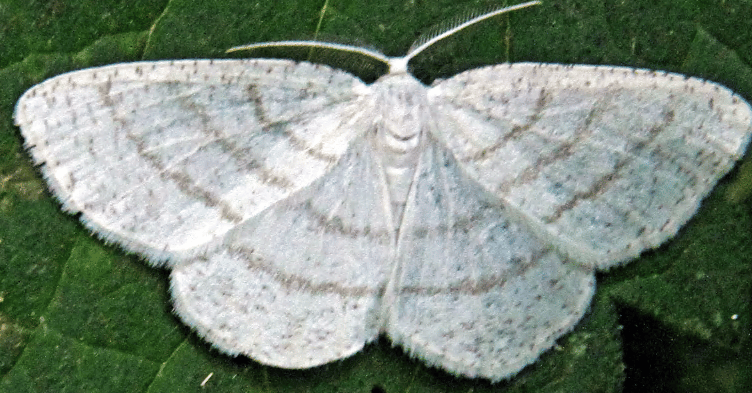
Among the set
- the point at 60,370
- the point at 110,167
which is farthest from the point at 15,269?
the point at 110,167

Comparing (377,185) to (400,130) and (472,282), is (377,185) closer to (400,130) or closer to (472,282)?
(400,130)

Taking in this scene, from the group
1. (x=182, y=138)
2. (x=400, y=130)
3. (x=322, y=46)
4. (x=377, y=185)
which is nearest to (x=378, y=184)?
(x=377, y=185)

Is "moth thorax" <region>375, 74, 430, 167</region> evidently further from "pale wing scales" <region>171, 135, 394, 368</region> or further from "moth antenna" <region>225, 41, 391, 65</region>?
"moth antenna" <region>225, 41, 391, 65</region>

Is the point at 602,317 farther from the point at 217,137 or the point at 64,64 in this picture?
the point at 64,64

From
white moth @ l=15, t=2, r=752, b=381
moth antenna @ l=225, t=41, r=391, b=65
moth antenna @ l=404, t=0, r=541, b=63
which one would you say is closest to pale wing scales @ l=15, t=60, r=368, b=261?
white moth @ l=15, t=2, r=752, b=381

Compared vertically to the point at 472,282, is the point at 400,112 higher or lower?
higher

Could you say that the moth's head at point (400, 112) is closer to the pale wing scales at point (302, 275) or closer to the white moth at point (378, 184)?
the white moth at point (378, 184)

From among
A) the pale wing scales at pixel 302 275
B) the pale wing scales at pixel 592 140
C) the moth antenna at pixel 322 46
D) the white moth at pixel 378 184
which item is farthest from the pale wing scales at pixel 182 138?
the pale wing scales at pixel 592 140
